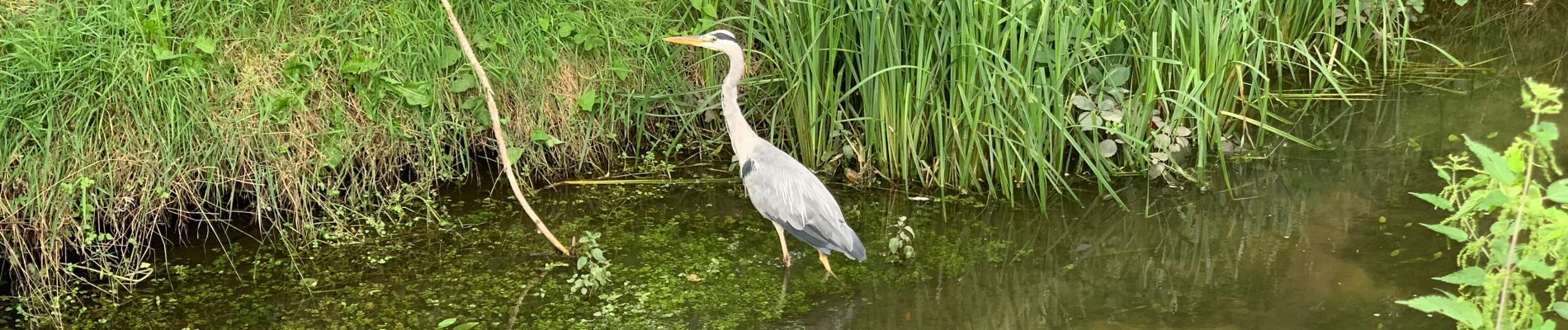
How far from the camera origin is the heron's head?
366cm

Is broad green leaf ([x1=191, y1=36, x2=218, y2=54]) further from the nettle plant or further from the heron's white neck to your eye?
the nettle plant

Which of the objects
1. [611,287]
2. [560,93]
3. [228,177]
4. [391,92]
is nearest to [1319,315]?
[611,287]

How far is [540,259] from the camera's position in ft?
12.1

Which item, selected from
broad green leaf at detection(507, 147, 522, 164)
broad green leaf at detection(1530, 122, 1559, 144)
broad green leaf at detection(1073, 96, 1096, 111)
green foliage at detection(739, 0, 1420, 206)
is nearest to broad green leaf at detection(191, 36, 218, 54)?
broad green leaf at detection(507, 147, 522, 164)

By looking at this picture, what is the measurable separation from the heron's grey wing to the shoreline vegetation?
19.4 inches

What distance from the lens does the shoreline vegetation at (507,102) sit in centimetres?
350

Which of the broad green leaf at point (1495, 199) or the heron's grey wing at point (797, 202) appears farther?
the heron's grey wing at point (797, 202)

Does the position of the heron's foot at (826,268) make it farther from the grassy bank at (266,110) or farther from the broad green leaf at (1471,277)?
the broad green leaf at (1471,277)

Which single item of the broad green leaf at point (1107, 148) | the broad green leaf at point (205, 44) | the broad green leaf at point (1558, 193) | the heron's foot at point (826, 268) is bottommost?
the heron's foot at point (826, 268)

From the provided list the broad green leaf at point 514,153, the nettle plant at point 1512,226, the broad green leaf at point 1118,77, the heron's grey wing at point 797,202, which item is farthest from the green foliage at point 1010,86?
the nettle plant at point 1512,226

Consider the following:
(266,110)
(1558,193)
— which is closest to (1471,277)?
(1558,193)

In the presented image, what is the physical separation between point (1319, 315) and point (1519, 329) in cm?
76

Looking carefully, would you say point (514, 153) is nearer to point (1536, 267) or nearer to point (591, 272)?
point (591, 272)

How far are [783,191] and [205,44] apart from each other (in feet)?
5.73
